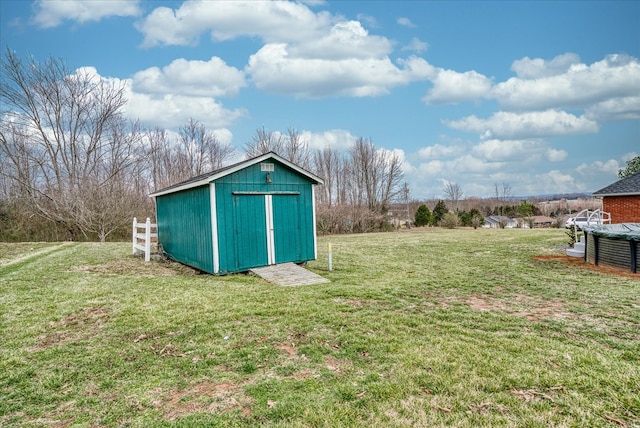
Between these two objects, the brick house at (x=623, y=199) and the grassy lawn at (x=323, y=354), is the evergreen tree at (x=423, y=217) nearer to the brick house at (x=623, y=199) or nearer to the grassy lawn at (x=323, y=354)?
the brick house at (x=623, y=199)

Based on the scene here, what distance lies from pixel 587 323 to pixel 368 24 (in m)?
15.7

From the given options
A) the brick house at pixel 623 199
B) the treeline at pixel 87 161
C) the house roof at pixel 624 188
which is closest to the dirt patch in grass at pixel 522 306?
the house roof at pixel 624 188

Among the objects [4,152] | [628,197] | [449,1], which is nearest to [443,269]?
[449,1]

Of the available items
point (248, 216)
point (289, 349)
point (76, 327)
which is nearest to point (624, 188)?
point (248, 216)

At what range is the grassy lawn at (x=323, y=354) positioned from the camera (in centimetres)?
288

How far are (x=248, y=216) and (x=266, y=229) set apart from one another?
589 mm

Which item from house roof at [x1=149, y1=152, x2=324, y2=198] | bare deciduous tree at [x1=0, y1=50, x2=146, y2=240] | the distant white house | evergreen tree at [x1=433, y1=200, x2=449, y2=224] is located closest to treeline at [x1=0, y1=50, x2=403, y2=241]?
bare deciduous tree at [x1=0, y1=50, x2=146, y2=240]

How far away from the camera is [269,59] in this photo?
1966cm

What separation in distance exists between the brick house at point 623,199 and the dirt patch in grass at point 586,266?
8419 mm

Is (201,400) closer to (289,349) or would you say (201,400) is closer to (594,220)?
(289,349)

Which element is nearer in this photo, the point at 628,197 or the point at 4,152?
the point at 628,197

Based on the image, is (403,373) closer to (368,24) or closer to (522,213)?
(368,24)

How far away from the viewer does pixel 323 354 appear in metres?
3.97

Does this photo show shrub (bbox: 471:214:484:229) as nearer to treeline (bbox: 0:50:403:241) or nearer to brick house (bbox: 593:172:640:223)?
treeline (bbox: 0:50:403:241)
